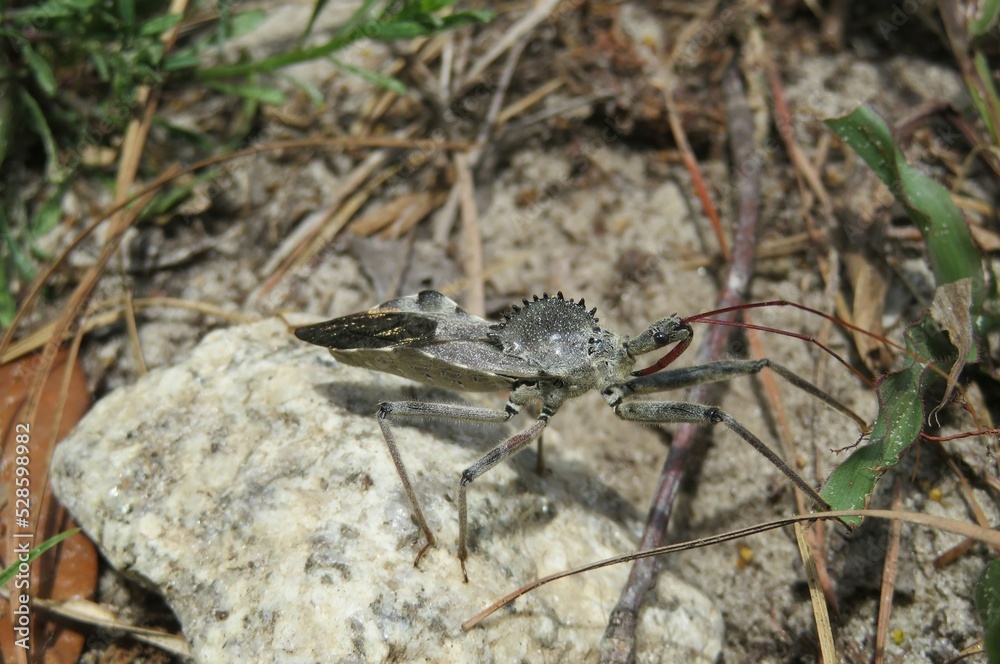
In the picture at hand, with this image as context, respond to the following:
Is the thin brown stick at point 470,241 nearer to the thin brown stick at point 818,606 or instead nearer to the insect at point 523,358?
the insect at point 523,358

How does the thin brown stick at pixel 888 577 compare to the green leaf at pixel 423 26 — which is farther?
the green leaf at pixel 423 26

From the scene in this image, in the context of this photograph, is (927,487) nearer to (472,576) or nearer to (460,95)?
(472,576)

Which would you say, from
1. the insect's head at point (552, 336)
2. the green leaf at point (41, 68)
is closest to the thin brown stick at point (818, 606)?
the insect's head at point (552, 336)

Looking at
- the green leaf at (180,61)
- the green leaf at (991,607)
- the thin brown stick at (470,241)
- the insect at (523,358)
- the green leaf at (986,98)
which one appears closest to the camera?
the green leaf at (991,607)

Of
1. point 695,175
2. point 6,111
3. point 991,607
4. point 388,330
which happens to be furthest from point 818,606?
point 6,111

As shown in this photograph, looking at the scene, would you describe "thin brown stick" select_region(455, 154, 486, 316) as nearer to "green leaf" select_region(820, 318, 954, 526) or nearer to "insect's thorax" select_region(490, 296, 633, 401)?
"insect's thorax" select_region(490, 296, 633, 401)

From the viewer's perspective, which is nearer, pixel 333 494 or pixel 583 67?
pixel 333 494

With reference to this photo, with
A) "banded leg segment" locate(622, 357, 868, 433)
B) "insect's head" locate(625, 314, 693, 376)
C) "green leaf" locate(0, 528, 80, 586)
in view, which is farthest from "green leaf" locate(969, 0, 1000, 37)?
"green leaf" locate(0, 528, 80, 586)

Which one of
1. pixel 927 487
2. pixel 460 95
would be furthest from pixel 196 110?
pixel 927 487
